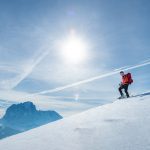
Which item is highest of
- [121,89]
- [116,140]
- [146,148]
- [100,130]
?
[121,89]

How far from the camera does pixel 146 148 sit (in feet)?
13.5

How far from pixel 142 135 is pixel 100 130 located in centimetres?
148

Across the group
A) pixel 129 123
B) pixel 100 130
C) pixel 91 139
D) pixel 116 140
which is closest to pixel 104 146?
pixel 116 140

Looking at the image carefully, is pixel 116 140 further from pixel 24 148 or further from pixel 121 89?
pixel 121 89

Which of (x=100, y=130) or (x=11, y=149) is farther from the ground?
(x=100, y=130)

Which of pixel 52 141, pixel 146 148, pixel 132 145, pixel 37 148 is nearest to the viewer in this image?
pixel 146 148

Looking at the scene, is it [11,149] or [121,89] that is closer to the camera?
[11,149]

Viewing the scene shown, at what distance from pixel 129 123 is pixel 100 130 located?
2.92 feet

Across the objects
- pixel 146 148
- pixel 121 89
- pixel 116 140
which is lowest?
pixel 146 148

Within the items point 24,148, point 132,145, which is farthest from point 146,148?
point 24,148

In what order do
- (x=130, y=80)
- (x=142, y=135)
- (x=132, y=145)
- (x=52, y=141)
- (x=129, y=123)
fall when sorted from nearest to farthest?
1. (x=132, y=145)
2. (x=142, y=135)
3. (x=52, y=141)
4. (x=129, y=123)
5. (x=130, y=80)

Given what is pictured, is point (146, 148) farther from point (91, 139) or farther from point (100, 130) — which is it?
point (100, 130)

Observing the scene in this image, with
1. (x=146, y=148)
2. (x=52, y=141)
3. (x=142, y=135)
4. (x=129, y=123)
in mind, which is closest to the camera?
(x=146, y=148)

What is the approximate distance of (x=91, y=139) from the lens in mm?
5418
